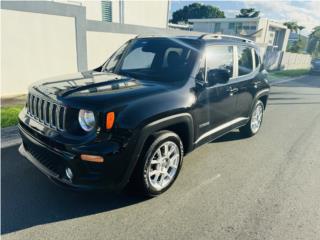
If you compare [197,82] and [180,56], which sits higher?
[180,56]

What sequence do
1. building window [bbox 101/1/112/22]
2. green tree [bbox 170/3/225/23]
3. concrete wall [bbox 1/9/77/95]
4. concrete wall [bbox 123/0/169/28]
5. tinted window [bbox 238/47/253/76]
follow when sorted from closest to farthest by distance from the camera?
1. tinted window [bbox 238/47/253/76]
2. concrete wall [bbox 1/9/77/95]
3. building window [bbox 101/1/112/22]
4. concrete wall [bbox 123/0/169/28]
5. green tree [bbox 170/3/225/23]

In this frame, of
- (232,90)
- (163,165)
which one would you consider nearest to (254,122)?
(232,90)

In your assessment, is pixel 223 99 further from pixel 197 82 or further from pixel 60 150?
pixel 60 150

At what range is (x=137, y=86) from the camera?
3.27m

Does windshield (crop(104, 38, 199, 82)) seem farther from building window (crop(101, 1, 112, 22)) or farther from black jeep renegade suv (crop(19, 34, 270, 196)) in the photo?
building window (crop(101, 1, 112, 22))

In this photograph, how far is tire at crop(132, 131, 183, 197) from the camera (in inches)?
121

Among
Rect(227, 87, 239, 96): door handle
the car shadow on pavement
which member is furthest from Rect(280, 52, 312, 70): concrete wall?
the car shadow on pavement

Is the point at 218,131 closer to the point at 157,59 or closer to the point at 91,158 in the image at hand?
the point at 157,59

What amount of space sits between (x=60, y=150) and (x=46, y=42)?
22.7 ft

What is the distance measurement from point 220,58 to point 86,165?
260cm

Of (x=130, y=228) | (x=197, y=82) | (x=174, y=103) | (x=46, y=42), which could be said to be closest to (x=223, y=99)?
(x=197, y=82)

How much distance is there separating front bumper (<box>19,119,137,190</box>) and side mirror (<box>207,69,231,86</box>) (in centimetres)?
172

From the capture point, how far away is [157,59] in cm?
413

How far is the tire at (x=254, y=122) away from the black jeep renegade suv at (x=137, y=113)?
91 cm
